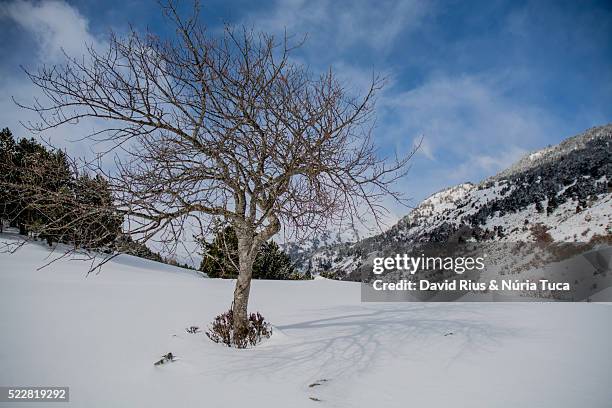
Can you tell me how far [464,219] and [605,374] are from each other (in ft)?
369

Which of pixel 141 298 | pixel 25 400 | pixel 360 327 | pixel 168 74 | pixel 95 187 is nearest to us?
pixel 25 400

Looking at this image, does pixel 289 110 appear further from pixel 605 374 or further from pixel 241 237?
pixel 605 374

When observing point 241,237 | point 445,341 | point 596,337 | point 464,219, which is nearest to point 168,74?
point 241,237

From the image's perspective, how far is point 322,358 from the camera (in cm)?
494

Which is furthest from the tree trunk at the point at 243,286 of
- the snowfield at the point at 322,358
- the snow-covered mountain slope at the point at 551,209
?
the snow-covered mountain slope at the point at 551,209

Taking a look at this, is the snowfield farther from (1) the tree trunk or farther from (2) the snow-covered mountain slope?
(2) the snow-covered mountain slope

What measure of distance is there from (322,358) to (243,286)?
72.5 inches

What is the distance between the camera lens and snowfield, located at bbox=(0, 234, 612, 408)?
3697 millimetres

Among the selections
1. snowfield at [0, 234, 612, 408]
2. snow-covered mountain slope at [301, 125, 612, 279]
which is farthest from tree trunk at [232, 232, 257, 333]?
snow-covered mountain slope at [301, 125, 612, 279]

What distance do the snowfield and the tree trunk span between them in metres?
0.48

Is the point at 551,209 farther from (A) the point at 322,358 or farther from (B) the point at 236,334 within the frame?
(B) the point at 236,334

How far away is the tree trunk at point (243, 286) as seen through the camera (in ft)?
19.3

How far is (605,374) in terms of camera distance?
3.93 m

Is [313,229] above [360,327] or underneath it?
above
